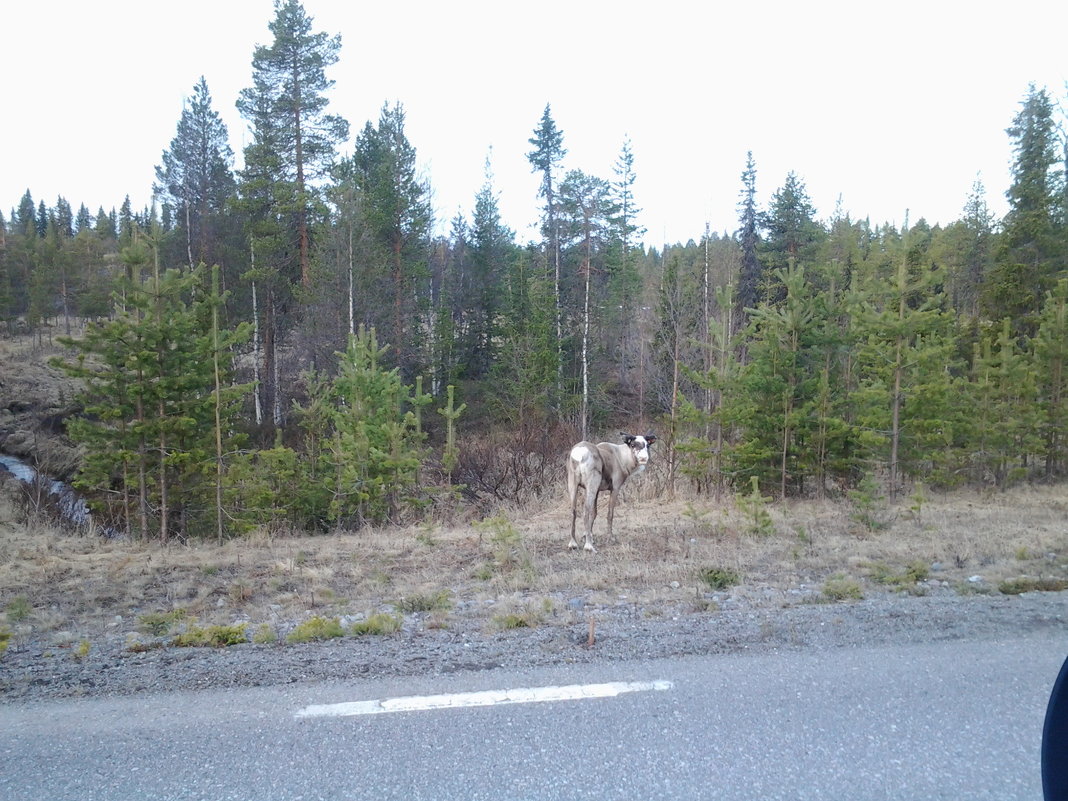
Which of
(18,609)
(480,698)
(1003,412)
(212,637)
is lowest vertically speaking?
(18,609)

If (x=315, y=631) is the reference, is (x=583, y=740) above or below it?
above

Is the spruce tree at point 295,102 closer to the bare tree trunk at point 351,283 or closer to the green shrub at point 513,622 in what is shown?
the bare tree trunk at point 351,283

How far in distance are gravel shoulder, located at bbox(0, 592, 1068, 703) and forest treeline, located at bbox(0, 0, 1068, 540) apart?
26.4 ft

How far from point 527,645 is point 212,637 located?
258 cm

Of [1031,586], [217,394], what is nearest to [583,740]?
[1031,586]

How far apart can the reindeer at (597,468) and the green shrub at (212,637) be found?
5186 mm

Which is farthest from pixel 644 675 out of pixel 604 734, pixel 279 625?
pixel 279 625

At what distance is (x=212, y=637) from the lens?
226 inches

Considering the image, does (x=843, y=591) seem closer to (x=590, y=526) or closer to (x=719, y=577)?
(x=719, y=577)

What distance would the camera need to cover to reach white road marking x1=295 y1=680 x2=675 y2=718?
4.14 m

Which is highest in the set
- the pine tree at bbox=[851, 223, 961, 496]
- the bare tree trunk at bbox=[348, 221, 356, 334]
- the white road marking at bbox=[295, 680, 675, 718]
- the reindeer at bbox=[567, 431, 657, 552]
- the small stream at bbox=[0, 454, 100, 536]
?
the bare tree trunk at bbox=[348, 221, 356, 334]

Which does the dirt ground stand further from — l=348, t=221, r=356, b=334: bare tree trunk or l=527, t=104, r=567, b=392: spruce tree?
l=527, t=104, r=567, b=392: spruce tree

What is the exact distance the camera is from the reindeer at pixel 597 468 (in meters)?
10.3

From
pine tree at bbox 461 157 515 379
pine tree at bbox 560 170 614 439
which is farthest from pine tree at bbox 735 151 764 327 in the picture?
pine tree at bbox 461 157 515 379
